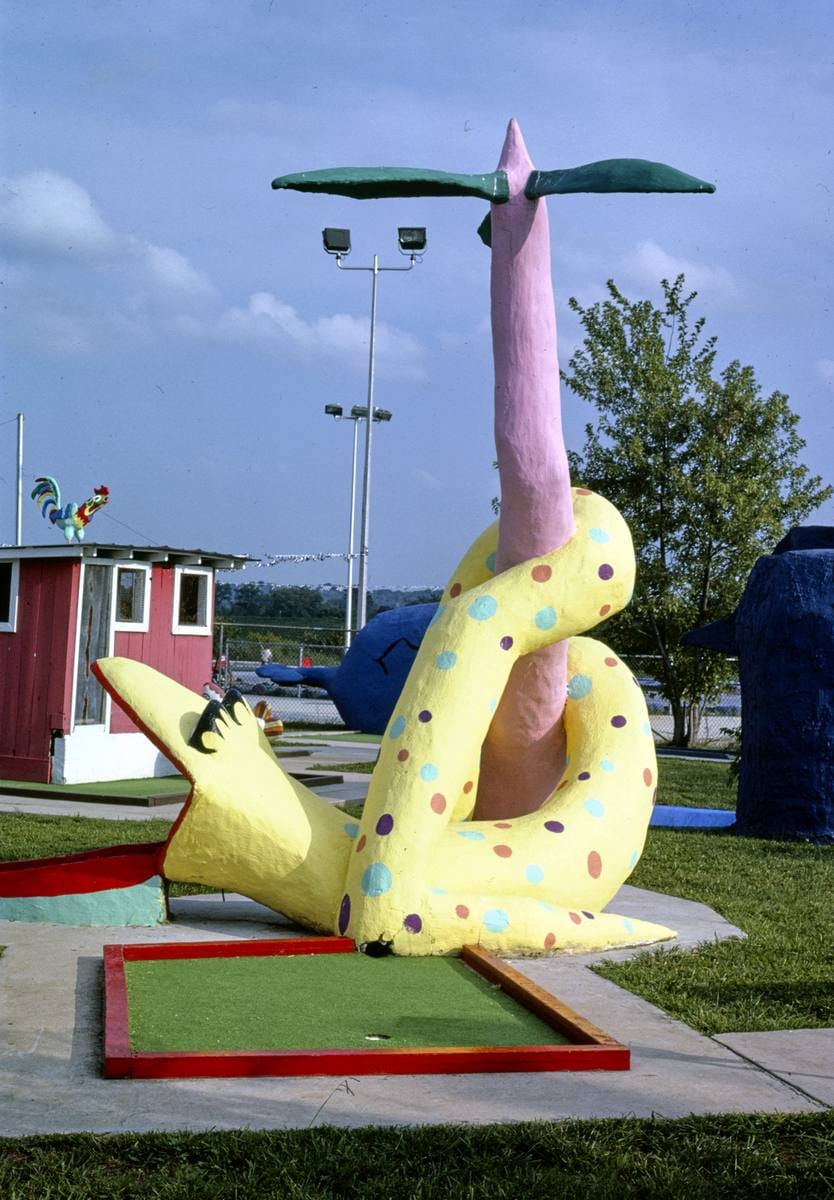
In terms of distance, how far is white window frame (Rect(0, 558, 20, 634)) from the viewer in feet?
50.4

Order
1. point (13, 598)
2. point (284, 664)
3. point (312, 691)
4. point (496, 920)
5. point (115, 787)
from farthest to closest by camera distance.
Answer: point (312, 691), point (284, 664), point (13, 598), point (115, 787), point (496, 920)

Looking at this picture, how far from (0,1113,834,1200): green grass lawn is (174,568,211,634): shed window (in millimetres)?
12995

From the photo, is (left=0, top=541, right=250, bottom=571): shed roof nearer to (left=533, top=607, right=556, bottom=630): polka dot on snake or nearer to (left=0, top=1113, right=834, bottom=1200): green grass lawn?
(left=533, top=607, right=556, bottom=630): polka dot on snake

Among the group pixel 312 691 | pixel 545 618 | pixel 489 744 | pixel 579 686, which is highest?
pixel 545 618

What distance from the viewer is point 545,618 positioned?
709 cm

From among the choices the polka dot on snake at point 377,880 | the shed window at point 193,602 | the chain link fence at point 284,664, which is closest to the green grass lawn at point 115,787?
the shed window at point 193,602

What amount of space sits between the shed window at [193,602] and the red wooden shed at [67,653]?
765 millimetres

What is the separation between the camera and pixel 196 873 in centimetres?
686

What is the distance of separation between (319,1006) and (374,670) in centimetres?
1499

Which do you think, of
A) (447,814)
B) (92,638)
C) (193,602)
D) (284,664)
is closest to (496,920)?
(447,814)

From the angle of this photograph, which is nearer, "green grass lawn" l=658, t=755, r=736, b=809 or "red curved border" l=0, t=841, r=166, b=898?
"red curved border" l=0, t=841, r=166, b=898

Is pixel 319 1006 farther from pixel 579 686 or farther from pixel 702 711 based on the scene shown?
pixel 702 711

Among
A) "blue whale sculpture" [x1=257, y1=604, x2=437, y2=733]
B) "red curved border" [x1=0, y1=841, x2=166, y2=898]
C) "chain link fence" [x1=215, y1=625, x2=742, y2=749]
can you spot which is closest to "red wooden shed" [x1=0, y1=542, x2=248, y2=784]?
"blue whale sculpture" [x1=257, y1=604, x2=437, y2=733]

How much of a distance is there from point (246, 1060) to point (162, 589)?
12.2m
